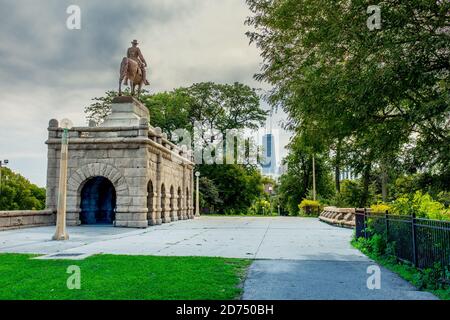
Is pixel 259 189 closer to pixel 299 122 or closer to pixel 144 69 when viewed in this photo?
pixel 144 69

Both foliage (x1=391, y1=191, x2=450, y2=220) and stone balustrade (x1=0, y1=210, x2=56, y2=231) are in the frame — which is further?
stone balustrade (x1=0, y1=210, x2=56, y2=231)

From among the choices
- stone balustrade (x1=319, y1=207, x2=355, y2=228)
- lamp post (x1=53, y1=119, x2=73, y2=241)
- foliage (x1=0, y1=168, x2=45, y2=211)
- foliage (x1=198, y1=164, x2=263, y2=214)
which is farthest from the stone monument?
foliage (x1=0, y1=168, x2=45, y2=211)

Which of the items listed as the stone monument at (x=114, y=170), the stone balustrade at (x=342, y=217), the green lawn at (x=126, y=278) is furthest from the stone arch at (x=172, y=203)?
the green lawn at (x=126, y=278)

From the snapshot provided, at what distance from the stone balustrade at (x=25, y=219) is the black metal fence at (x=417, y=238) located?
14032mm

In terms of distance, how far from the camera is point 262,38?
12.8 meters

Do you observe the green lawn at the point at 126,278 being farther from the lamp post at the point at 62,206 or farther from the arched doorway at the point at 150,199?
the arched doorway at the point at 150,199

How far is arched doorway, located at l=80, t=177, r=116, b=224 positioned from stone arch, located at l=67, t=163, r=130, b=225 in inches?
32.6

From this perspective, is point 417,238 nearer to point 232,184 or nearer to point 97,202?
point 97,202

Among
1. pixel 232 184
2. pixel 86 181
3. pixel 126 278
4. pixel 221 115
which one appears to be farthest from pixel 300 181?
pixel 126 278

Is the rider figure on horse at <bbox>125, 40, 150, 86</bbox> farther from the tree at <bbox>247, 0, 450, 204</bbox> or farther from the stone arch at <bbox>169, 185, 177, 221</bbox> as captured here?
the tree at <bbox>247, 0, 450, 204</bbox>

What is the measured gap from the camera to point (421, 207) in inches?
397

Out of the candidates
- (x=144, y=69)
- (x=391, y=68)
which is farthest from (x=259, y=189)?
(x=391, y=68)

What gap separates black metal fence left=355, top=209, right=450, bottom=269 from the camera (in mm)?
7016

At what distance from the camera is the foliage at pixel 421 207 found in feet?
30.2
